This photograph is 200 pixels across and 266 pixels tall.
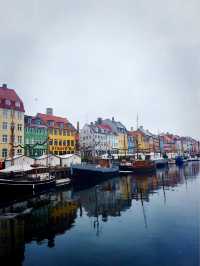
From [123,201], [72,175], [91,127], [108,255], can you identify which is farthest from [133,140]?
[108,255]

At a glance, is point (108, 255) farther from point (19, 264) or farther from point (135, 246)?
point (19, 264)

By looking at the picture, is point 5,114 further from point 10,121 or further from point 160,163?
point 160,163

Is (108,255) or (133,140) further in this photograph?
(133,140)

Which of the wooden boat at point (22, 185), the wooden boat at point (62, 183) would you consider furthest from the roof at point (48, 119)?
the wooden boat at point (22, 185)

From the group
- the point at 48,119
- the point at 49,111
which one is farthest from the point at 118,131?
the point at 48,119

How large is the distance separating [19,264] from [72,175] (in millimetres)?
35618

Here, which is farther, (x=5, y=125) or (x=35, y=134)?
(x=35, y=134)

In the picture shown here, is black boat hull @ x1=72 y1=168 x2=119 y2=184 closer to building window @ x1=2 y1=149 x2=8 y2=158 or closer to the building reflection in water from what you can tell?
building window @ x1=2 y1=149 x2=8 y2=158

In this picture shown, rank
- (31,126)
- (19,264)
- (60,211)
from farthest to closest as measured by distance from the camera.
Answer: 1. (31,126)
2. (60,211)
3. (19,264)

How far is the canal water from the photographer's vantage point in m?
13.0

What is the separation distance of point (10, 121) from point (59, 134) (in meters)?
17.5

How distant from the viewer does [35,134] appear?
64.7 metres

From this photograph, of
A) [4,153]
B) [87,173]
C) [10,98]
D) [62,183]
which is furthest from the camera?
[10,98]

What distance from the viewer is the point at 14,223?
19.8m
